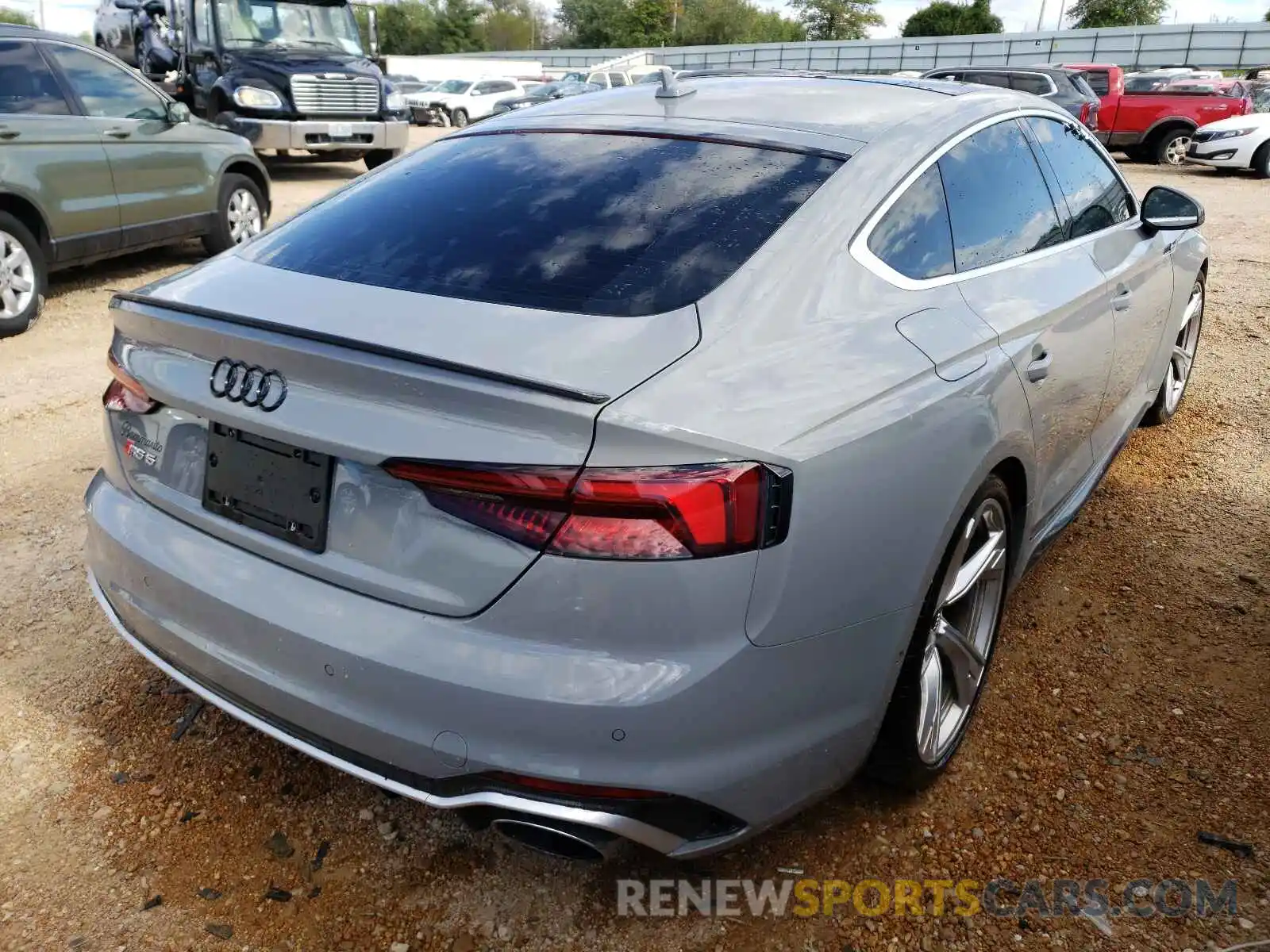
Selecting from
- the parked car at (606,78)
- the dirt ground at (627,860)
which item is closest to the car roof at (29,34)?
the dirt ground at (627,860)

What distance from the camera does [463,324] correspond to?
1.92 meters

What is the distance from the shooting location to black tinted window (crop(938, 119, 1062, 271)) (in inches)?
104

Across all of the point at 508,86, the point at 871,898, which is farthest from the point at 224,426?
the point at 508,86

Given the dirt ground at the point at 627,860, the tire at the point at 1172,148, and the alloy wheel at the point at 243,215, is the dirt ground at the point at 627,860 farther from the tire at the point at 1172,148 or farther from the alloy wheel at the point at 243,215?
the tire at the point at 1172,148

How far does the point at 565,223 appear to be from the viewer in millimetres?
2314

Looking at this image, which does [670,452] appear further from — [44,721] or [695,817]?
[44,721]

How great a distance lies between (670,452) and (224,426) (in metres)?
0.96

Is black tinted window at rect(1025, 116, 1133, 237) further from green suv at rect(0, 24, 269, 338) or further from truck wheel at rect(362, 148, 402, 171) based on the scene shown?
truck wheel at rect(362, 148, 402, 171)

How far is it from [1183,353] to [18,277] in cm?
693

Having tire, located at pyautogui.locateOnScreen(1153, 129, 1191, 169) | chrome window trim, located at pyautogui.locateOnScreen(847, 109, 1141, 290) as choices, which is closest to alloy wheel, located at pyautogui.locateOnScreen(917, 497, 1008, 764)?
chrome window trim, located at pyautogui.locateOnScreen(847, 109, 1141, 290)

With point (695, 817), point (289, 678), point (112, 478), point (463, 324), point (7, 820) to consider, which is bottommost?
point (7, 820)

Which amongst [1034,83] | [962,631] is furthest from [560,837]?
[1034,83]

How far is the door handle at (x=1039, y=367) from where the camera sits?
8.44ft

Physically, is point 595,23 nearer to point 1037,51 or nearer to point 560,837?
point 1037,51
